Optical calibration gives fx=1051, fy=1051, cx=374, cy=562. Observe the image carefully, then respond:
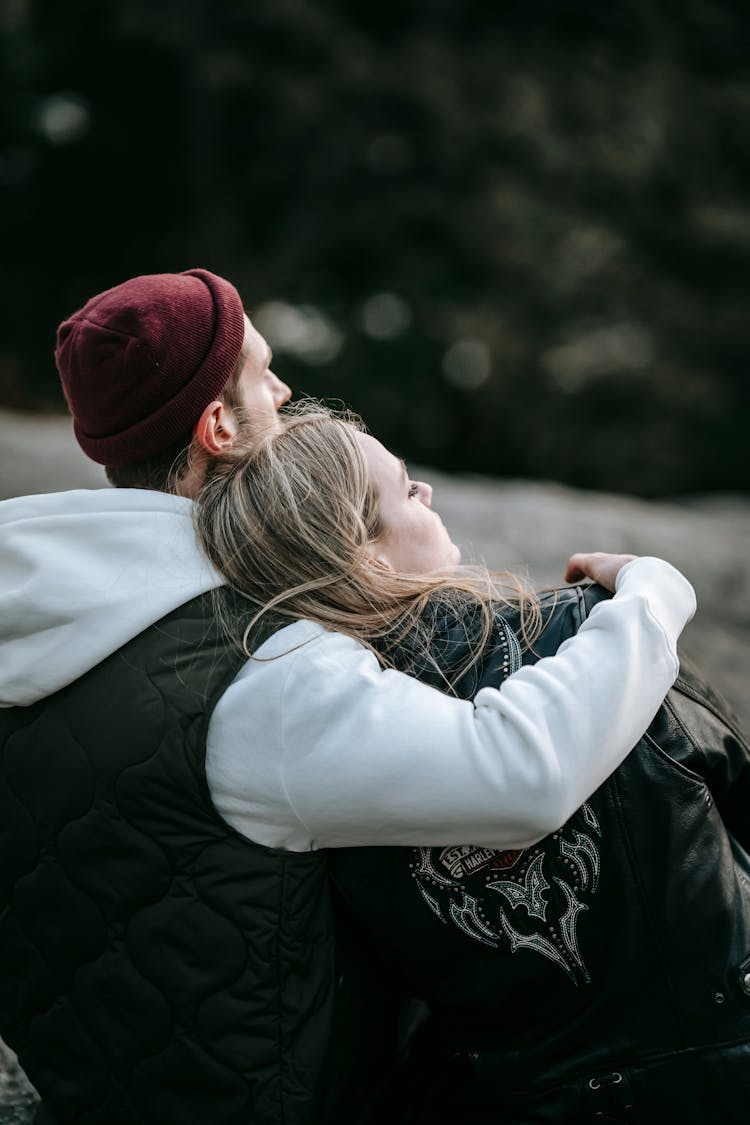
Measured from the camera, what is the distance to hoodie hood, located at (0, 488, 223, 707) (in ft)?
4.22

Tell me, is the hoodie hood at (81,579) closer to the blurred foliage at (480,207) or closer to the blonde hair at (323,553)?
the blonde hair at (323,553)

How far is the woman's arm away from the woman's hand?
236mm

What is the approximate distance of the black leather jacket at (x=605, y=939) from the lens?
130cm

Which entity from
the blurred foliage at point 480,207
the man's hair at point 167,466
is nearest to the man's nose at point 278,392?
the man's hair at point 167,466

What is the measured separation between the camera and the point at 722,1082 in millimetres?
1296

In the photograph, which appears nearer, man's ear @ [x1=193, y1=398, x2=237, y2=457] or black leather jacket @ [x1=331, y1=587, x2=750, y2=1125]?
black leather jacket @ [x1=331, y1=587, x2=750, y2=1125]

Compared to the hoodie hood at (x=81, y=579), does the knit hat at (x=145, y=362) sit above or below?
above

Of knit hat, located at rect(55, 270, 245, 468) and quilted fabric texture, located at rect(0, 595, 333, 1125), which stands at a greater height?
knit hat, located at rect(55, 270, 245, 468)

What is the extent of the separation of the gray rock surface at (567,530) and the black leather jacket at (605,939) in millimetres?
1718

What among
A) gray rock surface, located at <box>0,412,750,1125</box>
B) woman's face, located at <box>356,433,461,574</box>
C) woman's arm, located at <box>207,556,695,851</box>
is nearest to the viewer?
woman's arm, located at <box>207,556,695,851</box>

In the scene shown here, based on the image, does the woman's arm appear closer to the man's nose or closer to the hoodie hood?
the hoodie hood

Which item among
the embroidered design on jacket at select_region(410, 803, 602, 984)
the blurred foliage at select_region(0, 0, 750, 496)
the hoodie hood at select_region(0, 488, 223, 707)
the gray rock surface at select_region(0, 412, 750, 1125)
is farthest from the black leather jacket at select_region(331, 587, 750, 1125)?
the blurred foliage at select_region(0, 0, 750, 496)

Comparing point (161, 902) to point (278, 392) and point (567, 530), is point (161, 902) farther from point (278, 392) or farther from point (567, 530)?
point (567, 530)

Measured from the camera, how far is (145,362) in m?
1.54
